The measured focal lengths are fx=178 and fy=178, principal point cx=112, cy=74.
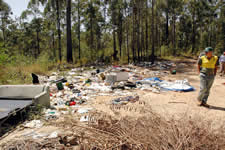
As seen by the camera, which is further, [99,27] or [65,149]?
[99,27]

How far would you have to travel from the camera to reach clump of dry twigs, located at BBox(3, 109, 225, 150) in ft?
7.45

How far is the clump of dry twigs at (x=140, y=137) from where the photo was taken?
227 centimetres

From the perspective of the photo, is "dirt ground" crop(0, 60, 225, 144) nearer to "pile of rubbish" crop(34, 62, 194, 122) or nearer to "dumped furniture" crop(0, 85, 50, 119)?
"pile of rubbish" crop(34, 62, 194, 122)

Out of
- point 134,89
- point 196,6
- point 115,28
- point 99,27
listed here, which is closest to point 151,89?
point 134,89

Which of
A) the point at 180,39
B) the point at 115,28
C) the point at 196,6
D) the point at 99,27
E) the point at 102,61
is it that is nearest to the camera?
the point at 102,61

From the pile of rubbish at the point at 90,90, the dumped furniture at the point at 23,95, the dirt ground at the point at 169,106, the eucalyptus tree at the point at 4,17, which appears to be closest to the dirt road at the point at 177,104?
the dirt ground at the point at 169,106

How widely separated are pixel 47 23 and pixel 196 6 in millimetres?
17694

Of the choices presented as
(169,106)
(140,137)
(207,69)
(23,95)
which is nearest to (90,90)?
(23,95)

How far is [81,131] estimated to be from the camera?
2.75 meters

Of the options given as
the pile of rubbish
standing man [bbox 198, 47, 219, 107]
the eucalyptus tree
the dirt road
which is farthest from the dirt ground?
the eucalyptus tree

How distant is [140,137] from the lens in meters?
2.40

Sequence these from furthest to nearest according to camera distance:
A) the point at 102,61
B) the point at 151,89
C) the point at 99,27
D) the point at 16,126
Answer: the point at 99,27
the point at 102,61
the point at 151,89
the point at 16,126

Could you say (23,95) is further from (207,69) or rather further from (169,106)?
(207,69)

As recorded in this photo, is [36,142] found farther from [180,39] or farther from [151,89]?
[180,39]
